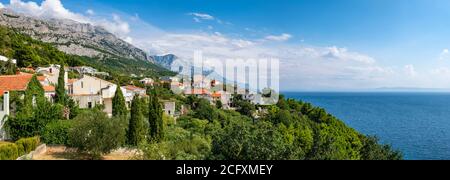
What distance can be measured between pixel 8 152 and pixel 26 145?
164 cm

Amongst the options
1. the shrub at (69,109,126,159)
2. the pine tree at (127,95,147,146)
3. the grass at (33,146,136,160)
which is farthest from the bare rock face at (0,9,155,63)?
the shrub at (69,109,126,159)

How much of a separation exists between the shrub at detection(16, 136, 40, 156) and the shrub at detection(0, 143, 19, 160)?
0.90 ft

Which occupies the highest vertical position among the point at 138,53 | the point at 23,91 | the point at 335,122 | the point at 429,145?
the point at 138,53

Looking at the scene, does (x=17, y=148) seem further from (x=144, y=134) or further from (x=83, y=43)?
(x=83, y=43)

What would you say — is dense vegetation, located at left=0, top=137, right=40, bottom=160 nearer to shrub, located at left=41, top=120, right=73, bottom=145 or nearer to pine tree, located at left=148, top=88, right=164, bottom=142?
shrub, located at left=41, top=120, right=73, bottom=145

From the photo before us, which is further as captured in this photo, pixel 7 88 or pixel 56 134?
pixel 7 88

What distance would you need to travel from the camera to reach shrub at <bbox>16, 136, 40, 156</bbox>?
43.2 ft

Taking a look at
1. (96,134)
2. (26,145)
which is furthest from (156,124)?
(26,145)

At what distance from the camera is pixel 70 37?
12481cm

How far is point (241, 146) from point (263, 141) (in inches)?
Result: 24.2
